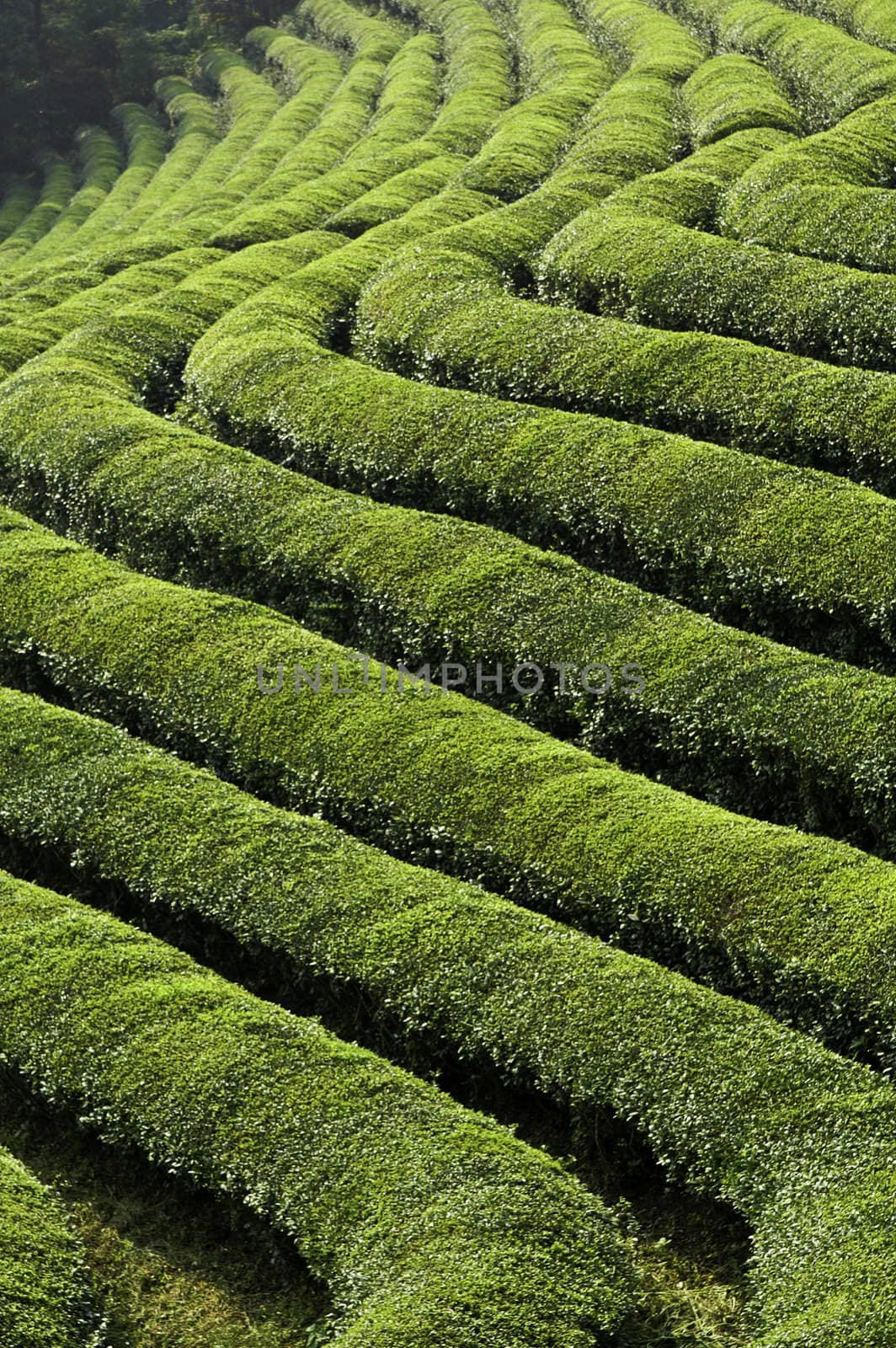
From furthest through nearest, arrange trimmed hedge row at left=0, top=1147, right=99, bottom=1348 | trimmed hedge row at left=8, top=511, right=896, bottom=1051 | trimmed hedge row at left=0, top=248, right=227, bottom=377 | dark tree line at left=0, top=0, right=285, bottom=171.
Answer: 1. dark tree line at left=0, top=0, right=285, bottom=171
2. trimmed hedge row at left=0, top=248, right=227, bottom=377
3. trimmed hedge row at left=8, top=511, right=896, bottom=1051
4. trimmed hedge row at left=0, top=1147, right=99, bottom=1348

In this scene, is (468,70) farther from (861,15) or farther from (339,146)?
(861,15)

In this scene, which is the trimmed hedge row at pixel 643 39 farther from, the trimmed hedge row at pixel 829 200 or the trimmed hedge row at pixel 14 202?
the trimmed hedge row at pixel 14 202

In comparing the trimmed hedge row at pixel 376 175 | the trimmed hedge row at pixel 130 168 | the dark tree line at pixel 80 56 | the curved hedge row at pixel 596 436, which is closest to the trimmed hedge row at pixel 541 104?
the trimmed hedge row at pixel 376 175

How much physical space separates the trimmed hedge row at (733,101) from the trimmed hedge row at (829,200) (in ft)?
11.7

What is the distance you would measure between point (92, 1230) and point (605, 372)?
59.4 ft

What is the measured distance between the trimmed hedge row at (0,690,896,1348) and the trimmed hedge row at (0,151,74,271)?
A: 3871 centimetres

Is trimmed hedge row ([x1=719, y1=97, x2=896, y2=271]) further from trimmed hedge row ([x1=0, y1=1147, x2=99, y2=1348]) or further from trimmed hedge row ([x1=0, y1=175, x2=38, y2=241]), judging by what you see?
trimmed hedge row ([x1=0, y1=175, x2=38, y2=241])

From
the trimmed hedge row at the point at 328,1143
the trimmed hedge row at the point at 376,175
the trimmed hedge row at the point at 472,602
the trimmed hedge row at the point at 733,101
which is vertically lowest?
the trimmed hedge row at the point at 328,1143

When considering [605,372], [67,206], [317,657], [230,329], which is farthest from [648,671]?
[67,206]

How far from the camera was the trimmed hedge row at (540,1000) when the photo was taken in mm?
13102

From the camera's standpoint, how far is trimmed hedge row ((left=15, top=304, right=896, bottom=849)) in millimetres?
18375

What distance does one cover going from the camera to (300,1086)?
1473cm

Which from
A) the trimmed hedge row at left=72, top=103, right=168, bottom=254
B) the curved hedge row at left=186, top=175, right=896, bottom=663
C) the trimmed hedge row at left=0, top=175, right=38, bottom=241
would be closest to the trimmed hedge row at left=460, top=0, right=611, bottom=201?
the curved hedge row at left=186, top=175, right=896, bottom=663

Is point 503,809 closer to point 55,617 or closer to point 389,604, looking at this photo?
point 389,604
